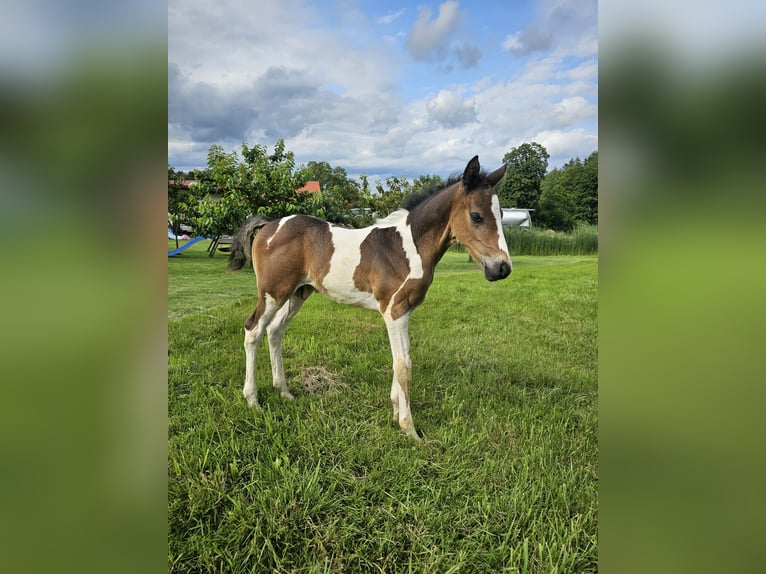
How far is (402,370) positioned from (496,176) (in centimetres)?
150

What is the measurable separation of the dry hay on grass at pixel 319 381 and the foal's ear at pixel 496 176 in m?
2.14

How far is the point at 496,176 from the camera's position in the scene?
254cm

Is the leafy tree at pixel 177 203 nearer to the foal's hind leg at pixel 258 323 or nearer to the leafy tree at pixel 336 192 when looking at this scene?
the leafy tree at pixel 336 192

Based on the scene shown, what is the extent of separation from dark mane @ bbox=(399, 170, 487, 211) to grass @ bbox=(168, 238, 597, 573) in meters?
1.62

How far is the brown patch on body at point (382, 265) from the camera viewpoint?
9.30ft

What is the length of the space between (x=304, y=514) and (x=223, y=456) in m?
0.72

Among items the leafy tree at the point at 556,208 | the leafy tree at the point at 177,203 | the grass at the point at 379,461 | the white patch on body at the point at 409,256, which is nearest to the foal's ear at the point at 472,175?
the white patch on body at the point at 409,256

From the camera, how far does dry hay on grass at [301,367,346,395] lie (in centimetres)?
342

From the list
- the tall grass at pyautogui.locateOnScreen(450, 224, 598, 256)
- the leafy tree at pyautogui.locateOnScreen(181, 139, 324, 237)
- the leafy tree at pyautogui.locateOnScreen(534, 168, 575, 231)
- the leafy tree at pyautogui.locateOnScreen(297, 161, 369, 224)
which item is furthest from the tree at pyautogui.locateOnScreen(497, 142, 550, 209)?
the leafy tree at pyautogui.locateOnScreen(181, 139, 324, 237)

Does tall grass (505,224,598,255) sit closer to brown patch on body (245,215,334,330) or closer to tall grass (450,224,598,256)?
tall grass (450,224,598,256)

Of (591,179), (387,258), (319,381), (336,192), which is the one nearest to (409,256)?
(387,258)

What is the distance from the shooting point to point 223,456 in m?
2.33
